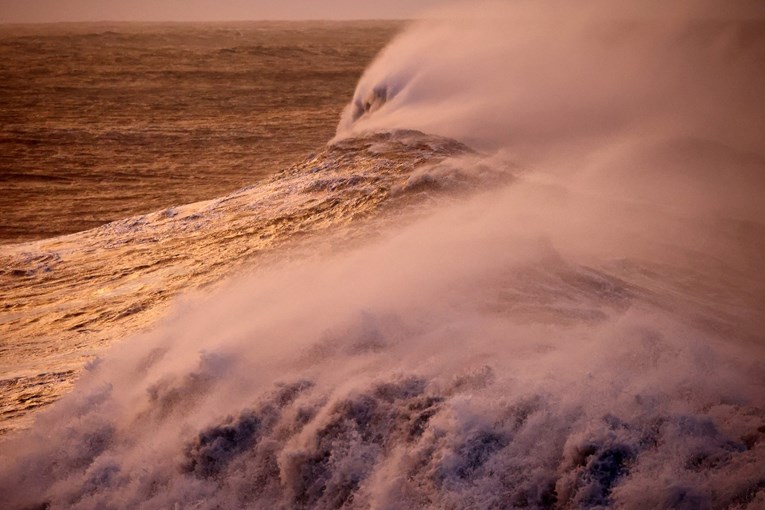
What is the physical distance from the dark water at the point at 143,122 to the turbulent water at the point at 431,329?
2414mm

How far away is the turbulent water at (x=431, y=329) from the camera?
8.88 feet

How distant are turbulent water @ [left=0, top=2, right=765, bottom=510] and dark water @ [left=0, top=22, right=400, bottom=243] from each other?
7.92 ft

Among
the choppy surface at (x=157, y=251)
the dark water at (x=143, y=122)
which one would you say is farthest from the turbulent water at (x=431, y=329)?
the dark water at (x=143, y=122)

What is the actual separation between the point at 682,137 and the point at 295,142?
27.3 ft

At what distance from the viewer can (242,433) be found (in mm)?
3232

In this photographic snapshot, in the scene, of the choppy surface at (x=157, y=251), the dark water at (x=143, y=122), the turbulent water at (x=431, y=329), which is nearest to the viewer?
the turbulent water at (x=431, y=329)

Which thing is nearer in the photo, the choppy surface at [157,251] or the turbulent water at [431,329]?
the turbulent water at [431,329]

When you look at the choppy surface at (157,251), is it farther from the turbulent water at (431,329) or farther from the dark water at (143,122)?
the dark water at (143,122)

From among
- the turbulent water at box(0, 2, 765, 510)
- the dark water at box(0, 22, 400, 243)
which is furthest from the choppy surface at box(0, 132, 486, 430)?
the dark water at box(0, 22, 400, 243)

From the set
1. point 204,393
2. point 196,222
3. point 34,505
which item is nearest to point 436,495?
point 204,393

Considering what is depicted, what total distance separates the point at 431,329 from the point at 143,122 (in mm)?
13185

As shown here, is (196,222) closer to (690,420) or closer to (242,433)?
(242,433)

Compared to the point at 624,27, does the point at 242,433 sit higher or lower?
lower

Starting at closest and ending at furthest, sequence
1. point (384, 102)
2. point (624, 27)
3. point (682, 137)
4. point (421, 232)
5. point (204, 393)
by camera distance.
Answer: point (204, 393) < point (421, 232) < point (682, 137) < point (624, 27) < point (384, 102)
